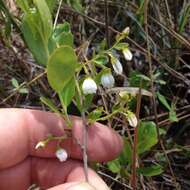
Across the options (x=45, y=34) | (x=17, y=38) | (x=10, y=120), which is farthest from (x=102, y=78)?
(x=17, y=38)

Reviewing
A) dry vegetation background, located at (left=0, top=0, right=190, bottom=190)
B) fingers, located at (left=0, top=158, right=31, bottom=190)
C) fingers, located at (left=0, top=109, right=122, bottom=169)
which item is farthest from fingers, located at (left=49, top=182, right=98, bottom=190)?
dry vegetation background, located at (left=0, top=0, right=190, bottom=190)

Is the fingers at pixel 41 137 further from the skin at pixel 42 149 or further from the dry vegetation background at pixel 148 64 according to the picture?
the dry vegetation background at pixel 148 64

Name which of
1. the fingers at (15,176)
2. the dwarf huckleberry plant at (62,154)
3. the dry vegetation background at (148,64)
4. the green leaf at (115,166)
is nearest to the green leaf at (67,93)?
the dwarf huckleberry plant at (62,154)

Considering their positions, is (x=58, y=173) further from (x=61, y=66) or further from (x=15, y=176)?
(x=61, y=66)

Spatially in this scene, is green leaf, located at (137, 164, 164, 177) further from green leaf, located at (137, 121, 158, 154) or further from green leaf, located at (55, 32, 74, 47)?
green leaf, located at (55, 32, 74, 47)

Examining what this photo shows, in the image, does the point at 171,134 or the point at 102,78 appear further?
the point at 171,134

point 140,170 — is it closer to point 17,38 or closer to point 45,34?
point 45,34
